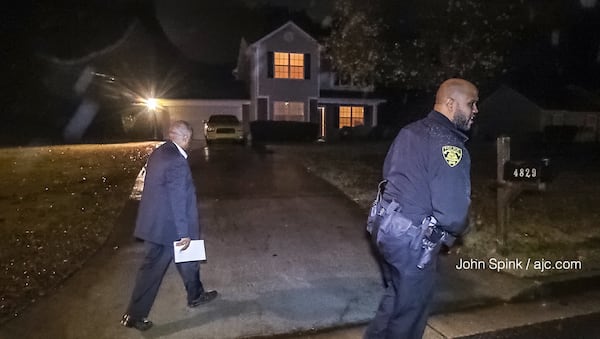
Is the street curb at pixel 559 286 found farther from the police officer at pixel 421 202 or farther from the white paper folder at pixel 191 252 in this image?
the white paper folder at pixel 191 252

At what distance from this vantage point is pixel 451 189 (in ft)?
10.6

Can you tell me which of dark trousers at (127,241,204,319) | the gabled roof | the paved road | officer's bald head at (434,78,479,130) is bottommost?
the paved road

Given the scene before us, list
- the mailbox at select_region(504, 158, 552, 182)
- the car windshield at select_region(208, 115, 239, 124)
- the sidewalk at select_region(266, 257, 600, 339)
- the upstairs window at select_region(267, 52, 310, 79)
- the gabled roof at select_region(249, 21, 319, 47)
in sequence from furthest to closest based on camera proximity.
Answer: the upstairs window at select_region(267, 52, 310, 79)
the gabled roof at select_region(249, 21, 319, 47)
the car windshield at select_region(208, 115, 239, 124)
the mailbox at select_region(504, 158, 552, 182)
the sidewalk at select_region(266, 257, 600, 339)

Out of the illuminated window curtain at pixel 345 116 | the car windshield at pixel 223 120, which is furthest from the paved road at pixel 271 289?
the illuminated window curtain at pixel 345 116

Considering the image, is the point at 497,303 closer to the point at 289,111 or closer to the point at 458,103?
the point at 458,103

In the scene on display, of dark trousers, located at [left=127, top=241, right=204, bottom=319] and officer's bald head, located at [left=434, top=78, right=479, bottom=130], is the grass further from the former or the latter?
dark trousers, located at [left=127, top=241, right=204, bottom=319]

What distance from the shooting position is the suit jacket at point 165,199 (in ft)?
14.6

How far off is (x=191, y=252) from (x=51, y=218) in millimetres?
4866

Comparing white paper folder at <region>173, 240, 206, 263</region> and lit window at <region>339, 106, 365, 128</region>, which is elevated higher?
lit window at <region>339, 106, 365, 128</region>

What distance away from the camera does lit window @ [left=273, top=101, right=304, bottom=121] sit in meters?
28.2

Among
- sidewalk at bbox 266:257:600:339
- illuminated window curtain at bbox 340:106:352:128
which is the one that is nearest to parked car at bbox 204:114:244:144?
illuminated window curtain at bbox 340:106:352:128

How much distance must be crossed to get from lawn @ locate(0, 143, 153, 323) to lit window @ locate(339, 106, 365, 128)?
50.0 feet

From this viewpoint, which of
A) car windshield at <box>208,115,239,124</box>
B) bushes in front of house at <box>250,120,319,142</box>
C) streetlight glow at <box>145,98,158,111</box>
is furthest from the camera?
streetlight glow at <box>145,98,158,111</box>

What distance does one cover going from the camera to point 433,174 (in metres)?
3.29
